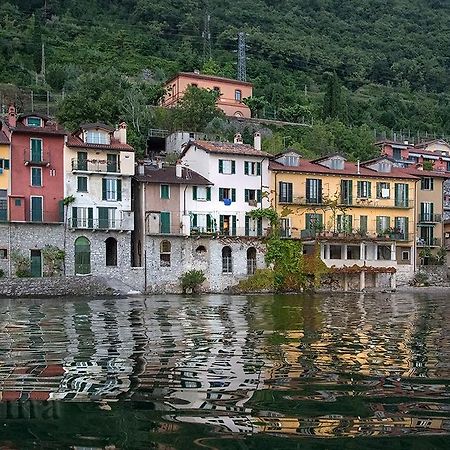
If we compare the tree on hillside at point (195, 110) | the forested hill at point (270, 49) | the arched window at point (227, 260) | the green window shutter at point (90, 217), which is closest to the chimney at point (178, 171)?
the arched window at point (227, 260)

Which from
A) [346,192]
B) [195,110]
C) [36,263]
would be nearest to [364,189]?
[346,192]

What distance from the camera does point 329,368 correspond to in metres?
11.6

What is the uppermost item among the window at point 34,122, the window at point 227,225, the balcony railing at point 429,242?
the window at point 34,122

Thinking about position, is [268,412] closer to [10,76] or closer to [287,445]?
[287,445]

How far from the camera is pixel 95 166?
2061 inches

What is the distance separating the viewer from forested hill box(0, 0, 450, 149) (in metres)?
97.1

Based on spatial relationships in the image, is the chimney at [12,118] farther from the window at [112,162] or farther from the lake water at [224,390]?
the lake water at [224,390]

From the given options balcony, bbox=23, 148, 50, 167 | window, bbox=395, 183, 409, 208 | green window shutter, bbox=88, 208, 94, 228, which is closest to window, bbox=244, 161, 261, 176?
green window shutter, bbox=88, 208, 94, 228

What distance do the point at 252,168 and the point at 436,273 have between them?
775 inches

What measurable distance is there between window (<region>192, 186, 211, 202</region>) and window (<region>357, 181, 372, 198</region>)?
14.2m

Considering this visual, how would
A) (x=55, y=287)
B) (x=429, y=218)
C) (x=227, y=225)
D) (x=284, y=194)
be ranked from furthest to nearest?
(x=429, y=218) → (x=284, y=194) → (x=227, y=225) → (x=55, y=287)

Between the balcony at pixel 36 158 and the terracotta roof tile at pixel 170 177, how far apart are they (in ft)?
22.7

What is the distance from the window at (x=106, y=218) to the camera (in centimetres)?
5159

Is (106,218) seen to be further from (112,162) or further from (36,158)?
(36,158)
